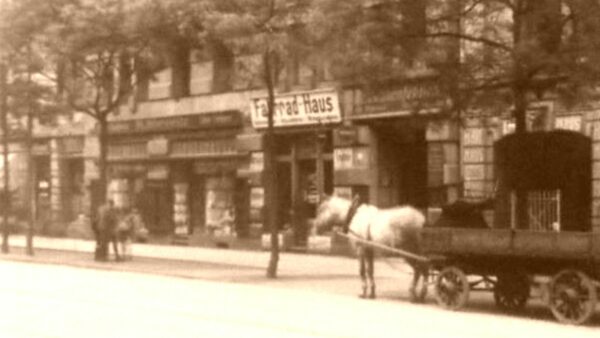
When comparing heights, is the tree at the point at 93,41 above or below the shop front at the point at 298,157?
above

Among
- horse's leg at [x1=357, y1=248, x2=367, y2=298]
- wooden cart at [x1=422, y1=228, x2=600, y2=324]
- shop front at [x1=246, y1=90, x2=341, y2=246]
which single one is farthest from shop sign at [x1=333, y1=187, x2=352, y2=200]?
wooden cart at [x1=422, y1=228, x2=600, y2=324]

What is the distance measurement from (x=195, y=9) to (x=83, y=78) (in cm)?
1076

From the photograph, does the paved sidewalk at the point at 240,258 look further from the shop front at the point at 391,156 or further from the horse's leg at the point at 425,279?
the horse's leg at the point at 425,279

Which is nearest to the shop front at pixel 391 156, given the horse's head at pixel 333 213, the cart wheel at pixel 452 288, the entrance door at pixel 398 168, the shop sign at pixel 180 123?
the entrance door at pixel 398 168

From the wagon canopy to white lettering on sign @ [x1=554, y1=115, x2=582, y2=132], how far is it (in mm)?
3698

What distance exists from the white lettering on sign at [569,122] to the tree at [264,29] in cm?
665

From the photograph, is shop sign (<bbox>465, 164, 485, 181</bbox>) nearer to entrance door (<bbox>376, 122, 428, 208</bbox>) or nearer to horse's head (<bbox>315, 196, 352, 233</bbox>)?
entrance door (<bbox>376, 122, 428, 208</bbox>)

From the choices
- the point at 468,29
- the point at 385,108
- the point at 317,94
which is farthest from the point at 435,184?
the point at 468,29

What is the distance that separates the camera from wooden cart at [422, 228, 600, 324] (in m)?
17.9

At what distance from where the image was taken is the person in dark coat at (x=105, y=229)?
34.3 metres

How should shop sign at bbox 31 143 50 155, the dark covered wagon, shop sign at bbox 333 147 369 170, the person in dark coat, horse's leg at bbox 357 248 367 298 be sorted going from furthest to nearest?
shop sign at bbox 31 143 50 155 < shop sign at bbox 333 147 369 170 < the person in dark coat < horse's leg at bbox 357 248 367 298 < the dark covered wagon

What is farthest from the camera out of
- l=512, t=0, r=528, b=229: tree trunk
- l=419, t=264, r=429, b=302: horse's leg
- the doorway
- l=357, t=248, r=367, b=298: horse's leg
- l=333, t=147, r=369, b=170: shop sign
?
the doorway

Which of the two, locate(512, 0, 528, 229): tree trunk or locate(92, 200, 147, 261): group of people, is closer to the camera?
locate(512, 0, 528, 229): tree trunk

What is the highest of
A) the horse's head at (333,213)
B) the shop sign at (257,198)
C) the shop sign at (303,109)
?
the shop sign at (303,109)
